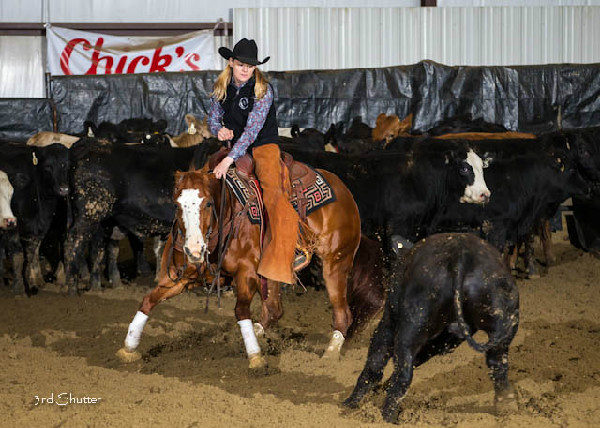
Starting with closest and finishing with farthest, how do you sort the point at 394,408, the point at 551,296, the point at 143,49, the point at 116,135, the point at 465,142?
the point at 394,408 < the point at 551,296 < the point at 465,142 < the point at 116,135 < the point at 143,49

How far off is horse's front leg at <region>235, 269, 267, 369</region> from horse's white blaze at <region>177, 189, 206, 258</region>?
1.62ft

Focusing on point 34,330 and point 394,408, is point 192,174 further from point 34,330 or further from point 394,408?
point 34,330

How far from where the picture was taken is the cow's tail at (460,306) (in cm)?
380

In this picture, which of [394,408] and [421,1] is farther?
[421,1]

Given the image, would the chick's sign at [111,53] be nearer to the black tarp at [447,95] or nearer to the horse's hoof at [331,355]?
the black tarp at [447,95]

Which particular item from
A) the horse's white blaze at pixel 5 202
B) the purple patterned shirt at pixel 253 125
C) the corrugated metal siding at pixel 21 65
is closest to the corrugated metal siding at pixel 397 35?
the corrugated metal siding at pixel 21 65

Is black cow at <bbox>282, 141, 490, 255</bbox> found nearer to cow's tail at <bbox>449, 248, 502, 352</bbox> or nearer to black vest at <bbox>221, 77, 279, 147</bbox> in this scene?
black vest at <bbox>221, 77, 279, 147</bbox>

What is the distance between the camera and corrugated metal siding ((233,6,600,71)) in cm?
1404

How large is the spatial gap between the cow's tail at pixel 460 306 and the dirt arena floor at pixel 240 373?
1.57 ft

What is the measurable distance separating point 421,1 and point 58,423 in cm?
1233

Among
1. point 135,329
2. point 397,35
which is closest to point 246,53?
point 135,329

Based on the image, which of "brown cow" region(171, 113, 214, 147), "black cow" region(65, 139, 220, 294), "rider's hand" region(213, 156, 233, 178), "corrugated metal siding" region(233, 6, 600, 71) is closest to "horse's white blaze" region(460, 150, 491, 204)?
"black cow" region(65, 139, 220, 294)

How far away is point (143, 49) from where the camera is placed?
13.9m

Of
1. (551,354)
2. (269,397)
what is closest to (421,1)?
(551,354)
